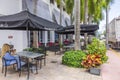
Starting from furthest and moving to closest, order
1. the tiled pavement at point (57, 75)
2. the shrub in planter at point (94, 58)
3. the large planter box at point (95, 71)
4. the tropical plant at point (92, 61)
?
1. the tropical plant at point (92, 61)
2. the shrub in planter at point (94, 58)
3. the large planter box at point (95, 71)
4. the tiled pavement at point (57, 75)

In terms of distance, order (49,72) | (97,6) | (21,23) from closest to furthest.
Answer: (21,23)
(49,72)
(97,6)

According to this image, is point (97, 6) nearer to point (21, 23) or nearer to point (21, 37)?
point (21, 37)

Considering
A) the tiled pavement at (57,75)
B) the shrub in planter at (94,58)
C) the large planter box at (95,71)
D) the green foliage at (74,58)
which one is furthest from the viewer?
the green foliage at (74,58)

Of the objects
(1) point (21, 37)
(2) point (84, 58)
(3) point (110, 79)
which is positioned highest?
(1) point (21, 37)

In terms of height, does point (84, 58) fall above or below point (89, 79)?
above

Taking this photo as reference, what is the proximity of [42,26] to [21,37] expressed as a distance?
872 cm

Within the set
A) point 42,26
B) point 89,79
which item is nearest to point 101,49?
point 89,79

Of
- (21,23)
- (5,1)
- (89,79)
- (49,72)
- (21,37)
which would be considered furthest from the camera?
(21,37)

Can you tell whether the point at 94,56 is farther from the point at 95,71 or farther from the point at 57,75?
the point at 57,75

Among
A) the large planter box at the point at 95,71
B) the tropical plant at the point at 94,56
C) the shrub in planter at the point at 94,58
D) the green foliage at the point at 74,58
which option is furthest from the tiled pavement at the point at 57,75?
the green foliage at the point at 74,58

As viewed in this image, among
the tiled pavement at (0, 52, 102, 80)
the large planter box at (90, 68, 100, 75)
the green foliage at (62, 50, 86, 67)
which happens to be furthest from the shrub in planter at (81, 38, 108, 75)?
the green foliage at (62, 50, 86, 67)

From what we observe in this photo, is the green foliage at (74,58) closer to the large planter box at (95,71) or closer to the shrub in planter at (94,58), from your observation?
the shrub in planter at (94,58)

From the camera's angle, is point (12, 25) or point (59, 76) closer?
point (12, 25)

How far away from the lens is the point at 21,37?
1659cm
